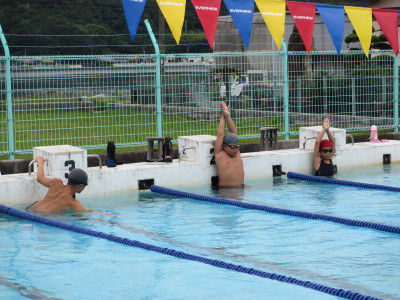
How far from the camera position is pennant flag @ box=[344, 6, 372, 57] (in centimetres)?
1441

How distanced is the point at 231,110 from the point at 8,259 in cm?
754

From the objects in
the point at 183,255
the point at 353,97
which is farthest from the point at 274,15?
the point at 183,255

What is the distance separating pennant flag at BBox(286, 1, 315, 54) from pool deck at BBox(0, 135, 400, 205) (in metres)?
2.21

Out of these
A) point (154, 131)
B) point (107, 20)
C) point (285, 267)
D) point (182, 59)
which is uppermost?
point (107, 20)

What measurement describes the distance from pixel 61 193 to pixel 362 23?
24.1ft

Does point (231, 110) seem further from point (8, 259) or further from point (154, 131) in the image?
point (8, 259)

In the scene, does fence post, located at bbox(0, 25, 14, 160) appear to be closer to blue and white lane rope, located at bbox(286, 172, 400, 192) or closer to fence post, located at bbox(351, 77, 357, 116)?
blue and white lane rope, located at bbox(286, 172, 400, 192)

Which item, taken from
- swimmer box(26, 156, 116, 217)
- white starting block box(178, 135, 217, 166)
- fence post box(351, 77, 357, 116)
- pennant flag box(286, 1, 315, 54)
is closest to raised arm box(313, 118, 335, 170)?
pennant flag box(286, 1, 315, 54)

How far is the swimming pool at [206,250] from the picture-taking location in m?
6.91

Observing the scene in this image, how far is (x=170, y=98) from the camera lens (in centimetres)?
1408

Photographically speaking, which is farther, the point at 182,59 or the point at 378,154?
the point at 378,154

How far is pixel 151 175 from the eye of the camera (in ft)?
41.3

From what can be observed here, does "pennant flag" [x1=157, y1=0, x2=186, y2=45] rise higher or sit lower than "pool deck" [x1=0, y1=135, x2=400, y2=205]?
higher

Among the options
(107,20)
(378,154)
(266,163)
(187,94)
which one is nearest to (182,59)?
(187,94)
